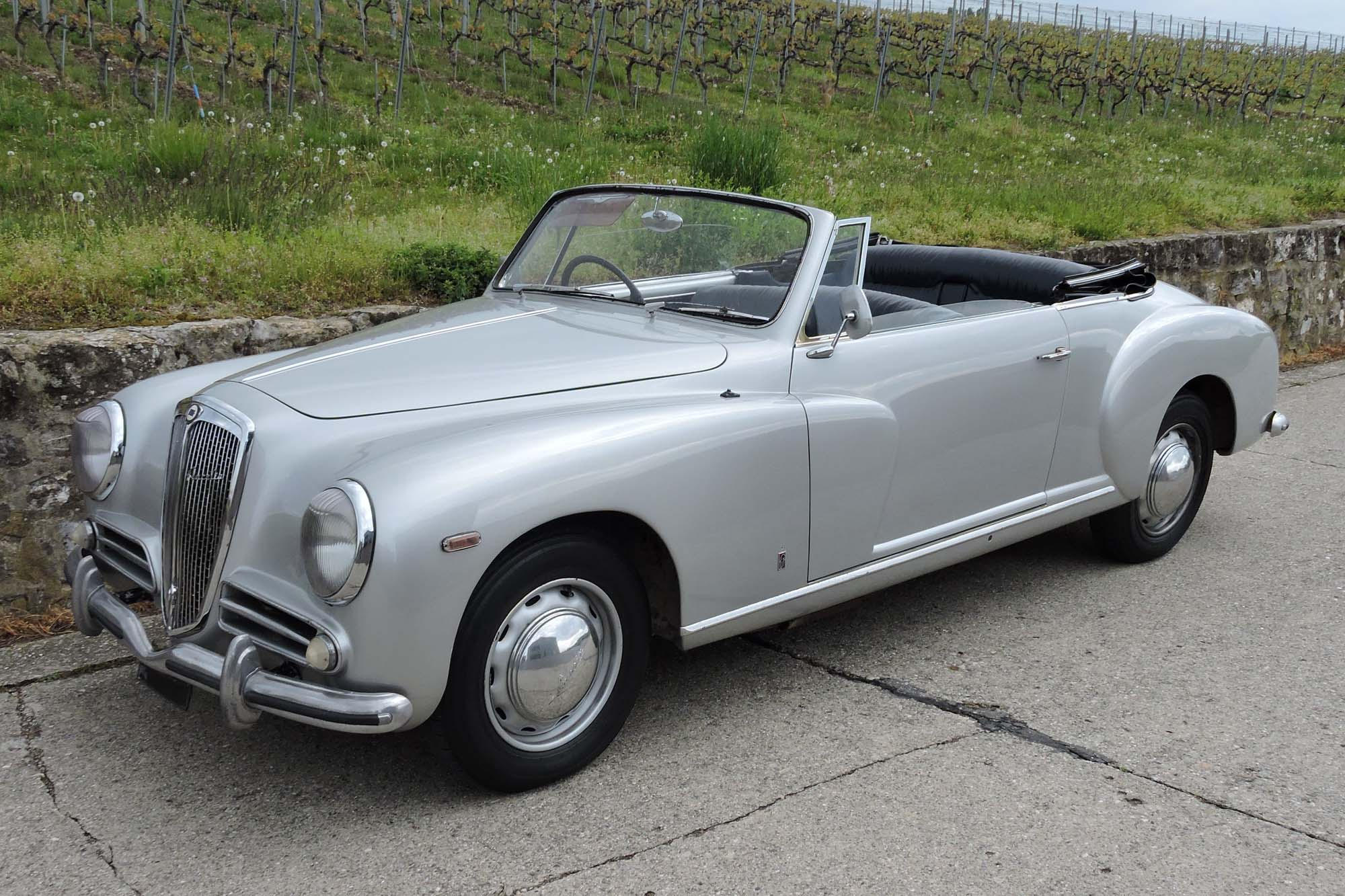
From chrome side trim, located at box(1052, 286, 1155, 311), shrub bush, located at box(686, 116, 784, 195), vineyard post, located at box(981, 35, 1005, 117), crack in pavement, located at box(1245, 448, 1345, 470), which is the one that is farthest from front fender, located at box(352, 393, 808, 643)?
vineyard post, located at box(981, 35, 1005, 117)

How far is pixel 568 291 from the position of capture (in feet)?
13.2

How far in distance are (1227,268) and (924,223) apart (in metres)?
2.70

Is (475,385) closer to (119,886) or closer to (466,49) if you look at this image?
(119,886)

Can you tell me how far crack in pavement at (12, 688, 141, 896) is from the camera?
2676 millimetres

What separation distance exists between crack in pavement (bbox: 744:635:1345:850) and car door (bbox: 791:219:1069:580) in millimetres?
414

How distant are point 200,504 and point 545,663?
38.2 inches

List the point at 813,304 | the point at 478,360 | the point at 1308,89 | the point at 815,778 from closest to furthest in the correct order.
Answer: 1. the point at 815,778
2. the point at 478,360
3. the point at 813,304
4. the point at 1308,89

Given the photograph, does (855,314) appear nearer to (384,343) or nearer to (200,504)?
(384,343)

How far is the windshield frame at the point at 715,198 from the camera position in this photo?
360 cm

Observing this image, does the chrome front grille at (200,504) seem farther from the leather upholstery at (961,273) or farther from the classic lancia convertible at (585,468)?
the leather upholstery at (961,273)

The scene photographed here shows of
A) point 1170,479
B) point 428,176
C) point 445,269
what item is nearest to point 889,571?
point 1170,479

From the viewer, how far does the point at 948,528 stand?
3859 mm

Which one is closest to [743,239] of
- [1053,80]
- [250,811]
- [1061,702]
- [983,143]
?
[1061,702]

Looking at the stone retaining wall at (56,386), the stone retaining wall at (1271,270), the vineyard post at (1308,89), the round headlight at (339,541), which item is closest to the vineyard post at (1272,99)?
the vineyard post at (1308,89)
